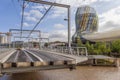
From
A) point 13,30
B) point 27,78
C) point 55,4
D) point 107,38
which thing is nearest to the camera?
point 55,4

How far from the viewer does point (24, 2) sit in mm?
16500

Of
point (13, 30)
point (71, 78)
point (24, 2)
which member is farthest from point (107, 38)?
point (24, 2)

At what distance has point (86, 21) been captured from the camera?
348 feet

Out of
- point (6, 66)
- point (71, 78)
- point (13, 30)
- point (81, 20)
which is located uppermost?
point (81, 20)

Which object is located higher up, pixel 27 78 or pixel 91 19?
pixel 91 19

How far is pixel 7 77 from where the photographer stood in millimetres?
21422

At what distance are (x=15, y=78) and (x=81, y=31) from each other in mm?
82764

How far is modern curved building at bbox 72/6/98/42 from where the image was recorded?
103125mm

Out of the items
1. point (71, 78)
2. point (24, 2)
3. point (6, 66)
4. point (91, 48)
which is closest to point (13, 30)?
point (91, 48)

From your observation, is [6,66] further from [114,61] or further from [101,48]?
[101,48]

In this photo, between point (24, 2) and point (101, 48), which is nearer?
point (24, 2)

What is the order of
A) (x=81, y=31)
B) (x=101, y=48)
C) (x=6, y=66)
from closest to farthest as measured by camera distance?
(x=6, y=66) → (x=101, y=48) → (x=81, y=31)

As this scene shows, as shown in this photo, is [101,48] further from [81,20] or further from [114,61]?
[81,20]

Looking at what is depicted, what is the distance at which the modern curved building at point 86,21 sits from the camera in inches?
4060
